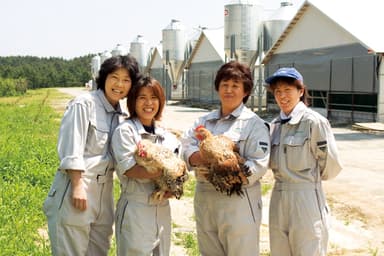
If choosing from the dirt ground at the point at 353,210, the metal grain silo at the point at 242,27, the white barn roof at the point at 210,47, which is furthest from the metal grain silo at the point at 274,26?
the dirt ground at the point at 353,210

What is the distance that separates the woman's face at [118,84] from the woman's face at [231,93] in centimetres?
63

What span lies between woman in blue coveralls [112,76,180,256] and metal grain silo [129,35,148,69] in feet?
133

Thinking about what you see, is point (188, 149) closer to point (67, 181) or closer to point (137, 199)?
point (137, 199)

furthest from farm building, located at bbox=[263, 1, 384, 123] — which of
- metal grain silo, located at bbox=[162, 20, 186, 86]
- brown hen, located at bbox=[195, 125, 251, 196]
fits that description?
brown hen, located at bbox=[195, 125, 251, 196]

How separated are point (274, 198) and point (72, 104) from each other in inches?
59.2

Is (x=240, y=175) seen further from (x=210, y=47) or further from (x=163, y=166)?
(x=210, y=47)

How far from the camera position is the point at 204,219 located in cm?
317

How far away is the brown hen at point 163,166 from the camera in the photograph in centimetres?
292

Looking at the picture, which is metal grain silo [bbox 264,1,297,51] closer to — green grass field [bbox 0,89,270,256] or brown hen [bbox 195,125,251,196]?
green grass field [bbox 0,89,270,256]

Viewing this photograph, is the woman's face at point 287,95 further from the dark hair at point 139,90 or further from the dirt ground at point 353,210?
the dirt ground at point 353,210

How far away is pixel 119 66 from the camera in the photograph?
308 cm

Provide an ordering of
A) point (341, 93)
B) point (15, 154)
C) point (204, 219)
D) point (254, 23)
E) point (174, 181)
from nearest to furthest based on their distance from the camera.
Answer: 1. point (174, 181)
2. point (204, 219)
3. point (15, 154)
4. point (341, 93)
5. point (254, 23)

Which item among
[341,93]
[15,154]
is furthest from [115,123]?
[341,93]

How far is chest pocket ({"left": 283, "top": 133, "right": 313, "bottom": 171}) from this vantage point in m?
3.07
